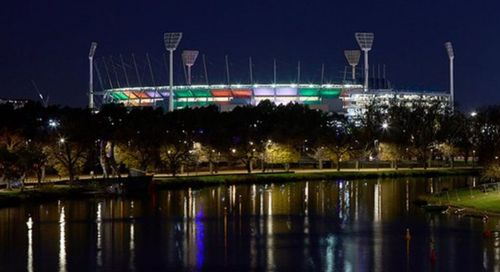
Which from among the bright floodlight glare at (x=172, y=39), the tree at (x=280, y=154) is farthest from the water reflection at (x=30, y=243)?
the bright floodlight glare at (x=172, y=39)

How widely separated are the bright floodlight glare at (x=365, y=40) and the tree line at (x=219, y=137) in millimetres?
35673

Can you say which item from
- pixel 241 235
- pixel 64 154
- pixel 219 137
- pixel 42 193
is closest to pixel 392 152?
pixel 219 137

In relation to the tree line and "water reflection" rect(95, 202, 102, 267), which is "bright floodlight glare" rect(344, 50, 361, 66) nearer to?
the tree line

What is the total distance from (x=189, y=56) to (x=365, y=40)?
113ft

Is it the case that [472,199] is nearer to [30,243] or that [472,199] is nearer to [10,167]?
[30,243]

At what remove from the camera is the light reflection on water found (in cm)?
4147

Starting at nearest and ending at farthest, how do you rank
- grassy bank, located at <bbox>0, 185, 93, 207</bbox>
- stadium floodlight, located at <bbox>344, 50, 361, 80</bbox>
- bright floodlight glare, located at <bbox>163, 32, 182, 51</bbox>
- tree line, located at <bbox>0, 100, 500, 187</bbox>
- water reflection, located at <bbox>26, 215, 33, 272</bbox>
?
water reflection, located at <bbox>26, 215, 33, 272</bbox>
grassy bank, located at <bbox>0, 185, 93, 207</bbox>
tree line, located at <bbox>0, 100, 500, 187</bbox>
bright floodlight glare, located at <bbox>163, 32, 182, 51</bbox>
stadium floodlight, located at <bbox>344, 50, 361, 80</bbox>

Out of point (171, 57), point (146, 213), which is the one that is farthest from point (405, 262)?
point (171, 57)

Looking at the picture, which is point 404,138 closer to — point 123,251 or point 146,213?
point 146,213

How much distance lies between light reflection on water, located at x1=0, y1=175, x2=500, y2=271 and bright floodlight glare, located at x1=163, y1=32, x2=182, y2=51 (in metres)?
79.6

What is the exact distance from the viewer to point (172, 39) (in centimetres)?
15262

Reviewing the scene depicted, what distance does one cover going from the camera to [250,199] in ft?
238

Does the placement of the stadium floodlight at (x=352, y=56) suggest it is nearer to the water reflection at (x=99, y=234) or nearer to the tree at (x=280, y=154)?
the tree at (x=280, y=154)

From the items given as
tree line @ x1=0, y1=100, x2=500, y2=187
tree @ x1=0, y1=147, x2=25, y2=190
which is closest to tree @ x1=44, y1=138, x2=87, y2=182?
tree line @ x1=0, y1=100, x2=500, y2=187
